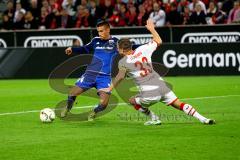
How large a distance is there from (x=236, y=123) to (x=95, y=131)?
2807 mm

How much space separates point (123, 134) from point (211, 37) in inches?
624

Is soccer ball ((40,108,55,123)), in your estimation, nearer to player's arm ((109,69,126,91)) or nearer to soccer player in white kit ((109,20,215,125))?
soccer player in white kit ((109,20,215,125))

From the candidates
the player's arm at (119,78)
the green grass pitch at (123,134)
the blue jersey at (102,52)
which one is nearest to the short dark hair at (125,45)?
the player's arm at (119,78)

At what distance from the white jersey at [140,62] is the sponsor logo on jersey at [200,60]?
1245cm

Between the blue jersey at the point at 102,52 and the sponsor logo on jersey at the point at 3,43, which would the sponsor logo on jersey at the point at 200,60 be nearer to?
the sponsor logo on jersey at the point at 3,43

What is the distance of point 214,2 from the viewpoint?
2847 centimetres

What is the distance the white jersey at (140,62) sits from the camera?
13.5 meters

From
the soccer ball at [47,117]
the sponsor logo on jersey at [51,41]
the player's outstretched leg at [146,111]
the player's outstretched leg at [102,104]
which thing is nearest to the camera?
the player's outstretched leg at [146,111]

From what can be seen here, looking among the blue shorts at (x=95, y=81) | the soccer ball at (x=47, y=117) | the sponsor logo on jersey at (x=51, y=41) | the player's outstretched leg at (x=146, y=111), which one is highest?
the blue shorts at (x=95, y=81)

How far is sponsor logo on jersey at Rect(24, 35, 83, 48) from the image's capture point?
29484mm

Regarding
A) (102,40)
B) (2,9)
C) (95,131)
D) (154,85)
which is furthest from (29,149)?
(2,9)

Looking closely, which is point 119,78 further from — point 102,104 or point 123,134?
point 102,104

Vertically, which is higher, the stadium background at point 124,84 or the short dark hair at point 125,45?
the short dark hair at point 125,45

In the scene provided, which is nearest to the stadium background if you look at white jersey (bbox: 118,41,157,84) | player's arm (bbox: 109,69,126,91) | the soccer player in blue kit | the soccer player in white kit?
the soccer player in white kit
